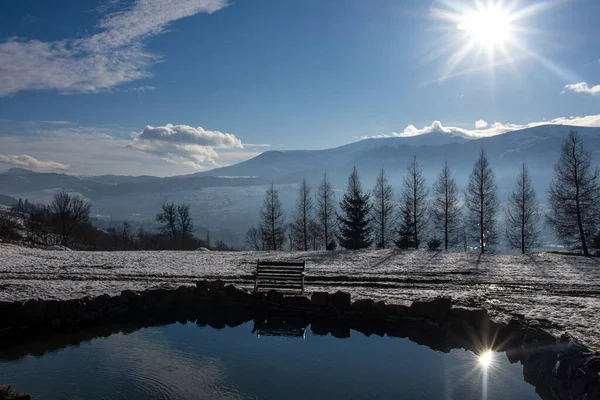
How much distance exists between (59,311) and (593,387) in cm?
1347

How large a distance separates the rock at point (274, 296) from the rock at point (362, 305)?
2.46 meters

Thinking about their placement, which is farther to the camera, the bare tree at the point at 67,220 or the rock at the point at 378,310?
the bare tree at the point at 67,220

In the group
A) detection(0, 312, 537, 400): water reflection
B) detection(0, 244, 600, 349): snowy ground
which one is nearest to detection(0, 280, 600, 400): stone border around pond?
detection(0, 312, 537, 400): water reflection

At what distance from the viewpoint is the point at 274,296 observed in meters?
14.3

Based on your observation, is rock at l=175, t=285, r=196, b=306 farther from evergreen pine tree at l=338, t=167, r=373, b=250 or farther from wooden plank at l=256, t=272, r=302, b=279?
evergreen pine tree at l=338, t=167, r=373, b=250

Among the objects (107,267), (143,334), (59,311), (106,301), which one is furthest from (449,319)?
(107,267)

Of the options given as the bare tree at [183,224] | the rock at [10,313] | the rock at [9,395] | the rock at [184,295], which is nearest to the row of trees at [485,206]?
the bare tree at [183,224]

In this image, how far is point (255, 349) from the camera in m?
10.7

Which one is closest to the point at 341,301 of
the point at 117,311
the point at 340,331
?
the point at 340,331

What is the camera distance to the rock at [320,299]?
1358 centimetres

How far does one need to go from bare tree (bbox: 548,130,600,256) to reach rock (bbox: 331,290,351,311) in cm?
2869

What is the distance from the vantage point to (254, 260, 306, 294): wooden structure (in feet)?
49.8

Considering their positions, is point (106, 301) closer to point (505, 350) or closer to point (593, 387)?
point (505, 350)

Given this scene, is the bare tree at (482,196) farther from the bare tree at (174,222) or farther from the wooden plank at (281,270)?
the bare tree at (174,222)
